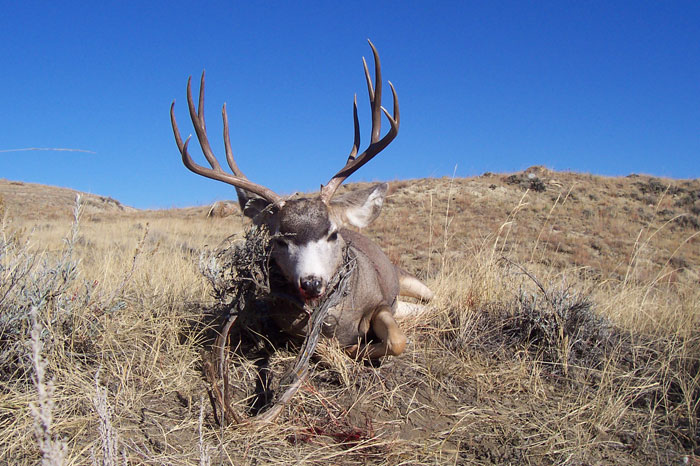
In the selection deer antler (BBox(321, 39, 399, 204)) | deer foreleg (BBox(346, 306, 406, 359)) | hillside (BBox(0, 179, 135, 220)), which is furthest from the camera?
hillside (BBox(0, 179, 135, 220))

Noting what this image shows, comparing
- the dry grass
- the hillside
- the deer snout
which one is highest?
the hillside

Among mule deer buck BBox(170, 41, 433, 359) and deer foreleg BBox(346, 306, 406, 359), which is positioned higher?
mule deer buck BBox(170, 41, 433, 359)

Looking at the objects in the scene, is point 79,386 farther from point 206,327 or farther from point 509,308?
point 509,308

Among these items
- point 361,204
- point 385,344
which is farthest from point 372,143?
point 385,344

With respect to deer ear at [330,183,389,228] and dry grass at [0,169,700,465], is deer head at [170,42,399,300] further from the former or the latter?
dry grass at [0,169,700,465]

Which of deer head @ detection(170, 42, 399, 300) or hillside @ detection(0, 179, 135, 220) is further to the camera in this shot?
hillside @ detection(0, 179, 135, 220)

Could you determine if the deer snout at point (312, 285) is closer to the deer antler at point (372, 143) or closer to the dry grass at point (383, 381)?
the dry grass at point (383, 381)

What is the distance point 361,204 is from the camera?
420 cm

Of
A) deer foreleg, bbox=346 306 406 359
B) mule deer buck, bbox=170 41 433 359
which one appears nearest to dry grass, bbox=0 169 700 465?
deer foreleg, bbox=346 306 406 359

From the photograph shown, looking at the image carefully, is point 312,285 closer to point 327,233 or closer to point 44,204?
point 327,233

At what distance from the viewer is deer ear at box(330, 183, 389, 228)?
164 inches

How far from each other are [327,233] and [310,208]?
20 cm

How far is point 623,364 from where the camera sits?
383 centimetres

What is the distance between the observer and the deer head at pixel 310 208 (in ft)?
10.8
